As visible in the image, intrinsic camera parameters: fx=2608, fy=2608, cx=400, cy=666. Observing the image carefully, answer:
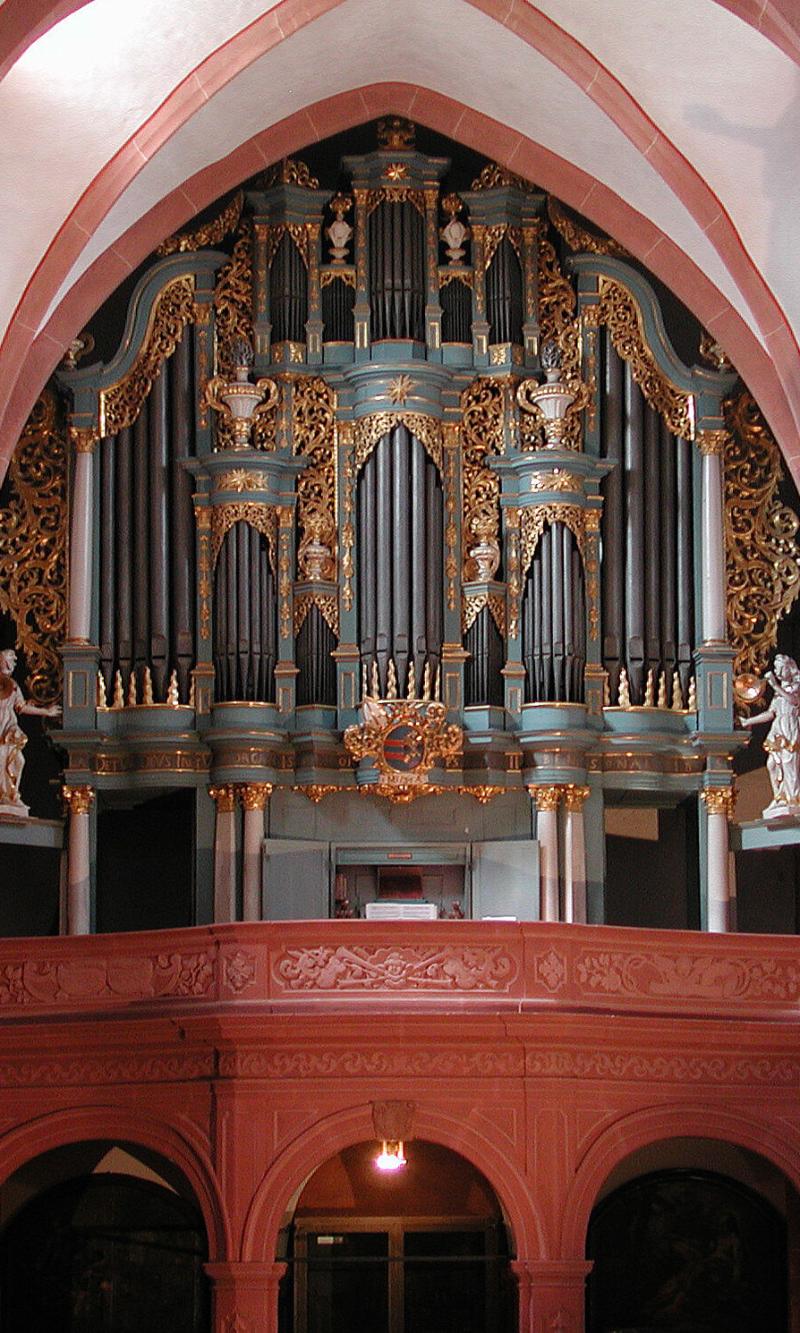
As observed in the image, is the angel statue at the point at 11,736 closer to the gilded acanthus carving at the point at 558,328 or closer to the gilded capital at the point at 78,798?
the gilded capital at the point at 78,798

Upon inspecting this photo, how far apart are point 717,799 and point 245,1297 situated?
592 centimetres

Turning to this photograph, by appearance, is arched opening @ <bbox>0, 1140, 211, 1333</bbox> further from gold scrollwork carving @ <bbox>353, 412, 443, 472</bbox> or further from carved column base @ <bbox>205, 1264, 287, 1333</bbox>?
gold scrollwork carving @ <bbox>353, 412, 443, 472</bbox>

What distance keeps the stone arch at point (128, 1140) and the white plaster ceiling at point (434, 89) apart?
613cm

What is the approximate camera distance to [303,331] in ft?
72.4

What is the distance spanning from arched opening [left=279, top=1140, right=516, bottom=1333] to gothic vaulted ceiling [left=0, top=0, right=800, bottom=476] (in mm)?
6183

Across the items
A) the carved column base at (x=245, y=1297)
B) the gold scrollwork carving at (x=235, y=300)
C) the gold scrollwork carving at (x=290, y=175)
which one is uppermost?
the gold scrollwork carving at (x=290, y=175)

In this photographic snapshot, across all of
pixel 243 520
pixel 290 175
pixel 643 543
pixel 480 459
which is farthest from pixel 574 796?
pixel 290 175

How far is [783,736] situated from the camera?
2125 cm

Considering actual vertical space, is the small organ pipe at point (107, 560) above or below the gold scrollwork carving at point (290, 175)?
below

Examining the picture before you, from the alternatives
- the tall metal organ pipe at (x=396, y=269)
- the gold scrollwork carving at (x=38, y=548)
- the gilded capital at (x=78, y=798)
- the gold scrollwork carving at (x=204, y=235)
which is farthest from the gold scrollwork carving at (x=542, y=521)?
the gilded capital at (x=78, y=798)

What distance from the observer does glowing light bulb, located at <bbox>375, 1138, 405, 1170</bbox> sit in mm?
18078

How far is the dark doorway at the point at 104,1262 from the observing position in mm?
19531

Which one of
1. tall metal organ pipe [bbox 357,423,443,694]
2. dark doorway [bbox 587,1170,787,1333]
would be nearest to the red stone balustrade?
dark doorway [bbox 587,1170,787,1333]

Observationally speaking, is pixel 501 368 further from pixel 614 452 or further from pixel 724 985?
pixel 724 985
